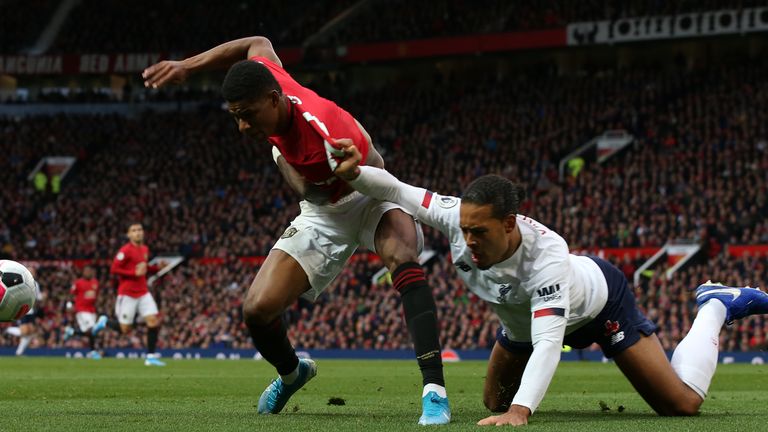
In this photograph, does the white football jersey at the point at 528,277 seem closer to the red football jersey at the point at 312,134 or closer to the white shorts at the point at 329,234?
the red football jersey at the point at 312,134

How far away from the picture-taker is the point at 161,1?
46.9 meters

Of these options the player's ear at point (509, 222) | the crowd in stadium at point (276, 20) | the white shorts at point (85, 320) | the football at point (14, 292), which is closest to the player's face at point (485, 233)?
the player's ear at point (509, 222)

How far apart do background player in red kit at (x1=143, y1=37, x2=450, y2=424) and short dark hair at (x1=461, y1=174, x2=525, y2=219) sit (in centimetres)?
81

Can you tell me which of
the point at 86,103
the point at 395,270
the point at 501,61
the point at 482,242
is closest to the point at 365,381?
the point at 395,270

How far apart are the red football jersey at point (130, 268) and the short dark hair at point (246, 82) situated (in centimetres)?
1389

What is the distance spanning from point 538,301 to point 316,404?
3181 mm

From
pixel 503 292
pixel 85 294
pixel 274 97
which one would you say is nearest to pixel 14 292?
pixel 274 97

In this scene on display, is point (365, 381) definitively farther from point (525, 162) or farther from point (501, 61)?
point (501, 61)

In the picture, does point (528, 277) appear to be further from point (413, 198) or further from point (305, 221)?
point (305, 221)

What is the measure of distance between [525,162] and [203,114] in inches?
595

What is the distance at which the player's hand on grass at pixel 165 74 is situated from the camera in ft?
23.4

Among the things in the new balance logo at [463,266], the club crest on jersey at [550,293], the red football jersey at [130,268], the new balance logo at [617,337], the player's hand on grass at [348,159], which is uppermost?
the player's hand on grass at [348,159]

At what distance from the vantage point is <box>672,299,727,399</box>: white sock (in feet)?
23.6

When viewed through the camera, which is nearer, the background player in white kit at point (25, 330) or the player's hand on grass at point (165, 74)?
the player's hand on grass at point (165, 74)
